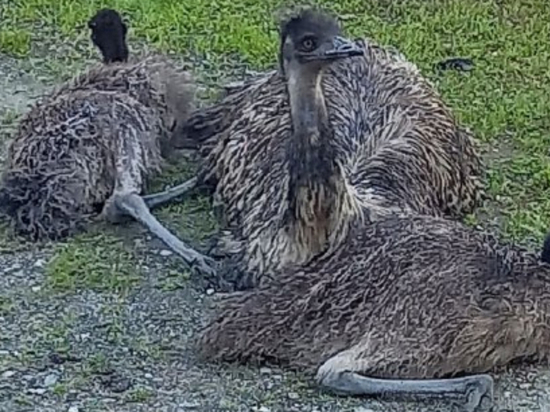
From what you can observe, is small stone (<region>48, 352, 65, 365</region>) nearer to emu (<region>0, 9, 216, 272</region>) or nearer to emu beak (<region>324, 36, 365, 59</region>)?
emu (<region>0, 9, 216, 272</region>)

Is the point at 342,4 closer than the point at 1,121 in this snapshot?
No

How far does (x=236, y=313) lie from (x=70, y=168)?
1.46 m

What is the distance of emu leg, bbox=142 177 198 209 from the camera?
6996 mm

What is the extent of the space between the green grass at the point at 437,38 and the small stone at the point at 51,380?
7.85 ft

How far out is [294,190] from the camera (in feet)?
19.0

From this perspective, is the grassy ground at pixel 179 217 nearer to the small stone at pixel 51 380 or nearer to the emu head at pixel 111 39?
the small stone at pixel 51 380

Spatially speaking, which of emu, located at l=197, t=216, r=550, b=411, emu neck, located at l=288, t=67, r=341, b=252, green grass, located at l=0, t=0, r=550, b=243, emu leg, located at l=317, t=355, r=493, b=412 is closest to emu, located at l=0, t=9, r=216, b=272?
emu neck, located at l=288, t=67, r=341, b=252

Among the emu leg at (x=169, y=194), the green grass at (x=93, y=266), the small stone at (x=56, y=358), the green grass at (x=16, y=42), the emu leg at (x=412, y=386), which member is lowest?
the emu leg at (x=412, y=386)

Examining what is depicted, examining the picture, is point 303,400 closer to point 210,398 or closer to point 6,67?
point 210,398

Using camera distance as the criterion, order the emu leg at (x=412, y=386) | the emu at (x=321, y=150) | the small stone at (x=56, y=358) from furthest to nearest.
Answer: the emu at (x=321, y=150), the small stone at (x=56, y=358), the emu leg at (x=412, y=386)

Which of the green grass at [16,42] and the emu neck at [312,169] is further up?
the green grass at [16,42]

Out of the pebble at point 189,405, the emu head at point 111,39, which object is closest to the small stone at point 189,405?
the pebble at point 189,405

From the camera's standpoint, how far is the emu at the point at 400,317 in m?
5.39

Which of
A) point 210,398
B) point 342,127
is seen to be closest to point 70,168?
point 342,127
